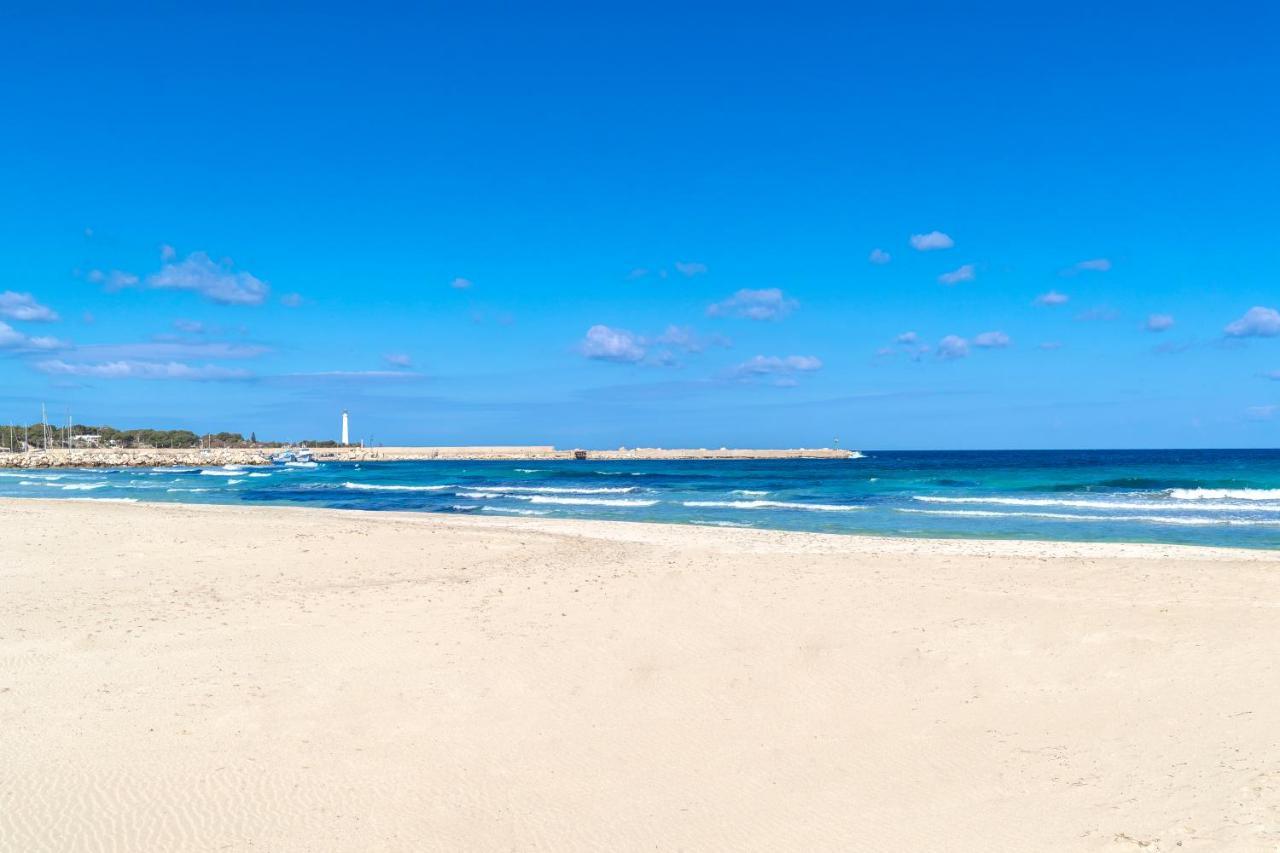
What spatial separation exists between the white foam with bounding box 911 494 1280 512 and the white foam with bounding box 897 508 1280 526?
2.90m

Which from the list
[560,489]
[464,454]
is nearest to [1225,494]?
[560,489]

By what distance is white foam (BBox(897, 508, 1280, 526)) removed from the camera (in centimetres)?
2480

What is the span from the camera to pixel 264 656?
27.7 feet

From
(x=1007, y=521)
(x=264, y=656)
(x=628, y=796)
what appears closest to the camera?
(x=628, y=796)

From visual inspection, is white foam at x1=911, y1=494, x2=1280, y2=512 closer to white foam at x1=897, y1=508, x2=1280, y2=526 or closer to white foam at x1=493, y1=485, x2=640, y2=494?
white foam at x1=897, y1=508, x2=1280, y2=526

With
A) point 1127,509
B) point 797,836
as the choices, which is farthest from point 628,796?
point 1127,509

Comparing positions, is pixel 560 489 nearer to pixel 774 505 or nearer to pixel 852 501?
pixel 774 505

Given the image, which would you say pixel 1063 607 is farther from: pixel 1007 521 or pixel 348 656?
pixel 1007 521

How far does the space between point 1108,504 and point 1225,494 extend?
7696 mm

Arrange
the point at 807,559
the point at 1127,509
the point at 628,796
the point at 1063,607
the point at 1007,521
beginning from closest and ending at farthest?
the point at 628,796
the point at 1063,607
the point at 807,559
the point at 1007,521
the point at 1127,509

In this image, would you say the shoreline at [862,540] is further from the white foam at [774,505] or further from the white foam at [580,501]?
the white foam at [580,501]

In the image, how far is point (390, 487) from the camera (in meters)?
51.5

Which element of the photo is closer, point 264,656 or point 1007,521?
point 264,656

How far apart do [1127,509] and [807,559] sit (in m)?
19.4
